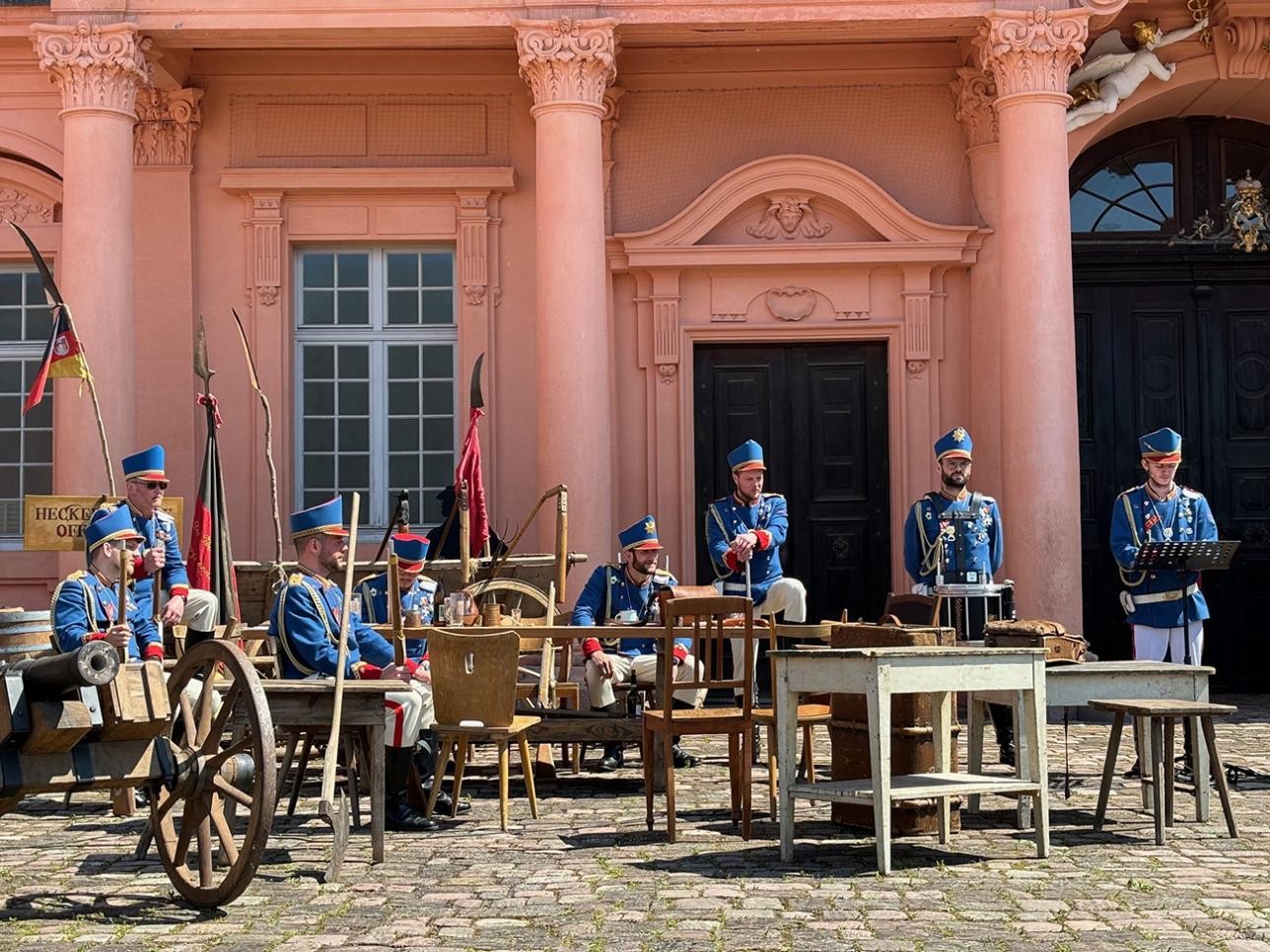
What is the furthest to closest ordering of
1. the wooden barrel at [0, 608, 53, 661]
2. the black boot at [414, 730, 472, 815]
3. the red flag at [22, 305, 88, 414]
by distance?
1. the red flag at [22, 305, 88, 414]
2. the black boot at [414, 730, 472, 815]
3. the wooden barrel at [0, 608, 53, 661]

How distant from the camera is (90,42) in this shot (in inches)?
476

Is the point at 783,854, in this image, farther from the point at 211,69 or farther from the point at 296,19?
the point at 211,69

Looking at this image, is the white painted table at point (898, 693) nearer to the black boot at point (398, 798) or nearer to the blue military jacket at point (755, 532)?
the black boot at point (398, 798)

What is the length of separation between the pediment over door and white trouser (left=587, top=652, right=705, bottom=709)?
468cm

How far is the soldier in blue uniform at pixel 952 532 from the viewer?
419 inches

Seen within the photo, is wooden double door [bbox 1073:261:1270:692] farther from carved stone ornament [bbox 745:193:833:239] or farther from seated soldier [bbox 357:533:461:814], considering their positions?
seated soldier [bbox 357:533:461:814]

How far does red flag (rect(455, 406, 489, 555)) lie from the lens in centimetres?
1112

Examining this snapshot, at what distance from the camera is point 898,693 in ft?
23.3

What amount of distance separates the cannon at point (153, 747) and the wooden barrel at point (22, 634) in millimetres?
2056

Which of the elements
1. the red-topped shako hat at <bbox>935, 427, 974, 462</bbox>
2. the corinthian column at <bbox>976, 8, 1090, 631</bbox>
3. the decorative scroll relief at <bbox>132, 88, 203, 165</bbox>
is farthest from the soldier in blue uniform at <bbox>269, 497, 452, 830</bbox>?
the decorative scroll relief at <bbox>132, 88, 203, 165</bbox>

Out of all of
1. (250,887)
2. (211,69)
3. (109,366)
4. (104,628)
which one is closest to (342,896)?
(250,887)

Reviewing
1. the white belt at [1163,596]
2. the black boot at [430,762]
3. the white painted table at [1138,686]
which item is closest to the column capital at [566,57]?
the white belt at [1163,596]

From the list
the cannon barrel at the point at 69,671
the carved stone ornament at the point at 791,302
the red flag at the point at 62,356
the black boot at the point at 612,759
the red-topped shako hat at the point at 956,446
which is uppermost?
the carved stone ornament at the point at 791,302

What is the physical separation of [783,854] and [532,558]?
14.0 feet
